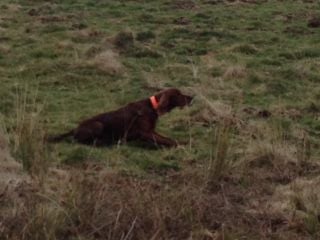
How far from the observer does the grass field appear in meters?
5.85

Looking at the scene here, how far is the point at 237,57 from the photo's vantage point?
44.6 ft

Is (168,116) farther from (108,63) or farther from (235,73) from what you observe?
(108,63)

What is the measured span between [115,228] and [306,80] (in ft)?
23.3

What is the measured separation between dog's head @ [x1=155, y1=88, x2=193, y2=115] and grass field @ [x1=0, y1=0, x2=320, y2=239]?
306 mm

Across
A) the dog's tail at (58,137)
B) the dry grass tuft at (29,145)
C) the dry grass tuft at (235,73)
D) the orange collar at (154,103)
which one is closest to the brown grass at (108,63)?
the dry grass tuft at (235,73)

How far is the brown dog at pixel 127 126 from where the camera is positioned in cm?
870

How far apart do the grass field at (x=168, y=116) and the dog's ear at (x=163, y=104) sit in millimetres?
342

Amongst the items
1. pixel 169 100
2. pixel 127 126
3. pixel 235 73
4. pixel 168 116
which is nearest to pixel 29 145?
pixel 127 126

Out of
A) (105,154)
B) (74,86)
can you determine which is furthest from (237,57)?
(105,154)

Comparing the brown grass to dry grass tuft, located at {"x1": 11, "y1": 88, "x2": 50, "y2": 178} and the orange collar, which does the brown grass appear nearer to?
the orange collar

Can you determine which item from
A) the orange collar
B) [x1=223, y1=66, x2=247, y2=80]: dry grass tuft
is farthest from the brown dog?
[x1=223, y1=66, x2=247, y2=80]: dry grass tuft

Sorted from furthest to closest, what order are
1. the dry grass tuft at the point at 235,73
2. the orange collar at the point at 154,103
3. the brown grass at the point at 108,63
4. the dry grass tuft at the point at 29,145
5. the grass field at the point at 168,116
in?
the brown grass at the point at 108,63, the dry grass tuft at the point at 235,73, the orange collar at the point at 154,103, the dry grass tuft at the point at 29,145, the grass field at the point at 168,116

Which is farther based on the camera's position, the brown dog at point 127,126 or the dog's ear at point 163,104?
the dog's ear at point 163,104

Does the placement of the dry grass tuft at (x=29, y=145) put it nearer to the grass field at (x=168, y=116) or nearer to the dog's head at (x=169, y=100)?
the grass field at (x=168, y=116)
